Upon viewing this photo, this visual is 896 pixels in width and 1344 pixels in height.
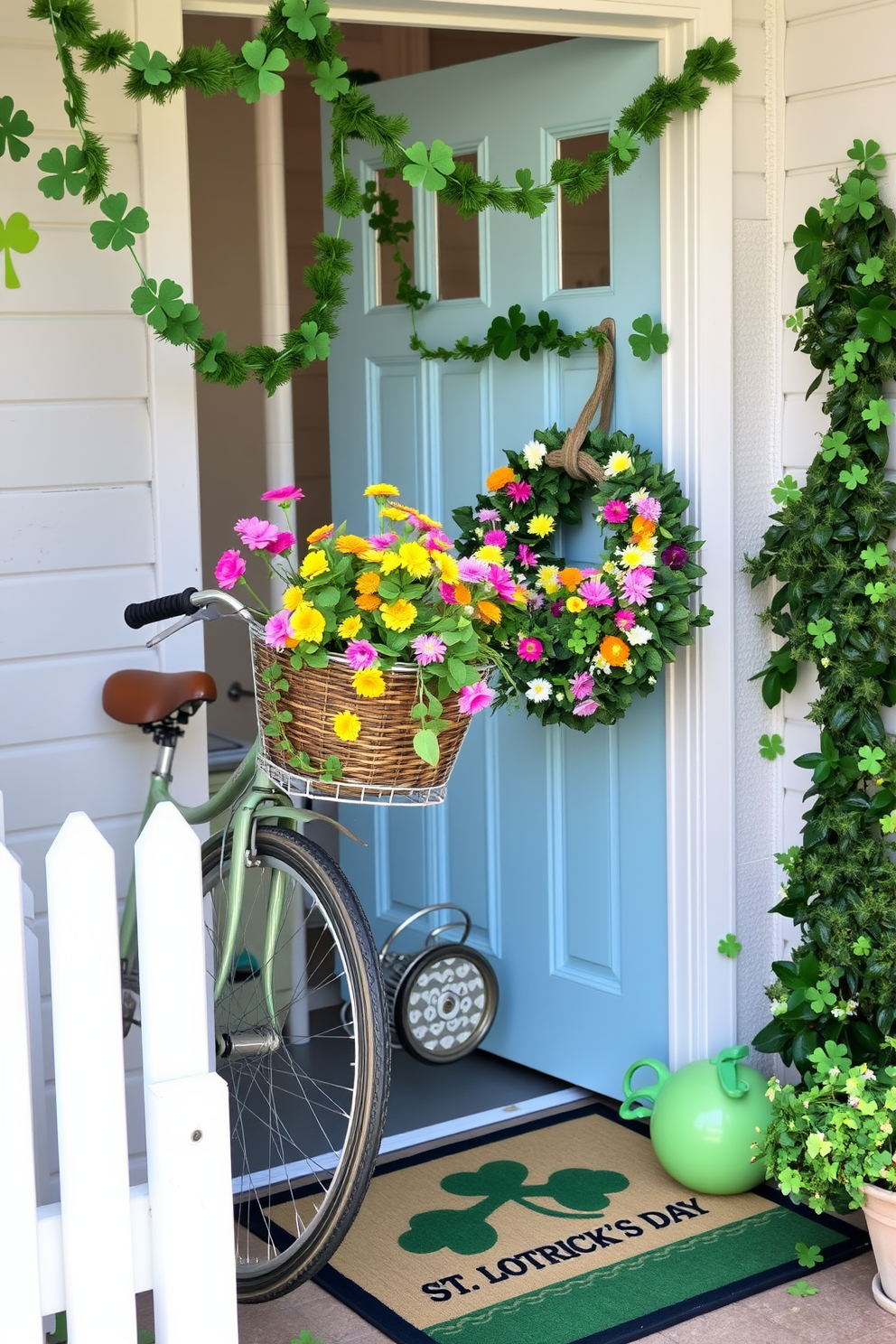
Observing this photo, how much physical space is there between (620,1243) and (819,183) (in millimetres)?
1962

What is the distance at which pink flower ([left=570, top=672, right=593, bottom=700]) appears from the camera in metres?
2.76

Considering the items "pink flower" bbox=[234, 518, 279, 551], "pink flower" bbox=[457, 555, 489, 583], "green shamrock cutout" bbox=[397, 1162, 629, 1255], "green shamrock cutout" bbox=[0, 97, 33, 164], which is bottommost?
"green shamrock cutout" bbox=[397, 1162, 629, 1255]

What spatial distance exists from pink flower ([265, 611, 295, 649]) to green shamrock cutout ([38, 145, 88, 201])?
2.33 feet

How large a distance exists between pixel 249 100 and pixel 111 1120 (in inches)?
57.8

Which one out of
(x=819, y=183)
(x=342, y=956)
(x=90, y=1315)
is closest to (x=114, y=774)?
(x=342, y=956)

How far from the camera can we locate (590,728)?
3.04 metres

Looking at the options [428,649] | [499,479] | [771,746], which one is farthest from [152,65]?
[771,746]

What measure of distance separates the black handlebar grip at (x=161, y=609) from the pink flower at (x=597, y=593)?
2.46ft

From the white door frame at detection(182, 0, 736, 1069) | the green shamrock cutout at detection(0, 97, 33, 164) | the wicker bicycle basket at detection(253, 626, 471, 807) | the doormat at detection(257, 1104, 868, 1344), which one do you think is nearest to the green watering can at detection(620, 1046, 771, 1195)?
the doormat at detection(257, 1104, 868, 1344)

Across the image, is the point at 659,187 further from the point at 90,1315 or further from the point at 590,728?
the point at 90,1315

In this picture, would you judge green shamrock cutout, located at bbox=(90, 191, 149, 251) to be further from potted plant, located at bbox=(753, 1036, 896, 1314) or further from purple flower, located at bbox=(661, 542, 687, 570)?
potted plant, located at bbox=(753, 1036, 896, 1314)

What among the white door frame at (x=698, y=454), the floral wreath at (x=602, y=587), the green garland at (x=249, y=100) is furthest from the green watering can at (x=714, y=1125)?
the green garland at (x=249, y=100)

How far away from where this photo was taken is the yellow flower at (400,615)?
6.49 feet

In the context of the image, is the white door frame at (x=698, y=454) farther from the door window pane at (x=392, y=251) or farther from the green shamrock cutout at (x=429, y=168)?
the door window pane at (x=392, y=251)
